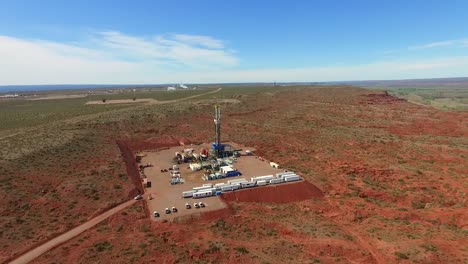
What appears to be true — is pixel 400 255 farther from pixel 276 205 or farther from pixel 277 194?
pixel 277 194

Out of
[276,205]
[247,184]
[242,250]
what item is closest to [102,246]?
[242,250]

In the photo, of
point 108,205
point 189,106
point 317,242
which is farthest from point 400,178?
point 189,106

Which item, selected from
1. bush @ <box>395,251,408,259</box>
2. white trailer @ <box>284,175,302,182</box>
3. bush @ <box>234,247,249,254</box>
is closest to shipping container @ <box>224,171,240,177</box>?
white trailer @ <box>284,175,302,182</box>

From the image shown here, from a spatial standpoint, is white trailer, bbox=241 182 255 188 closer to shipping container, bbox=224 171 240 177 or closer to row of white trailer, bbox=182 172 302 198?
row of white trailer, bbox=182 172 302 198

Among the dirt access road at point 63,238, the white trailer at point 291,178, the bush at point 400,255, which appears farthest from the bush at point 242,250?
the white trailer at point 291,178

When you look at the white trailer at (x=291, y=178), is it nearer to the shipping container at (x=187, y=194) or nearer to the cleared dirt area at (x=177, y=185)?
the cleared dirt area at (x=177, y=185)

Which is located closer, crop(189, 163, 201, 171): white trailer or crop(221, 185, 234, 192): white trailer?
crop(221, 185, 234, 192): white trailer

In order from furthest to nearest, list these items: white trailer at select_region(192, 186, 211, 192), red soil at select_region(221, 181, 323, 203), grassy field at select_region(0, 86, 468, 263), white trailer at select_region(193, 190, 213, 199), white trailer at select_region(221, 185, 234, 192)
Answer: white trailer at select_region(221, 185, 234, 192)
white trailer at select_region(192, 186, 211, 192)
red soil at select_region(221, 181, 323, 203)
white trailer at select_region(193, 190, 213, 199)
grassy field at select_region(0, 86, 468, 263)

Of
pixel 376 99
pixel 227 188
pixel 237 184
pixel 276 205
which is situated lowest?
pixel 276 205
